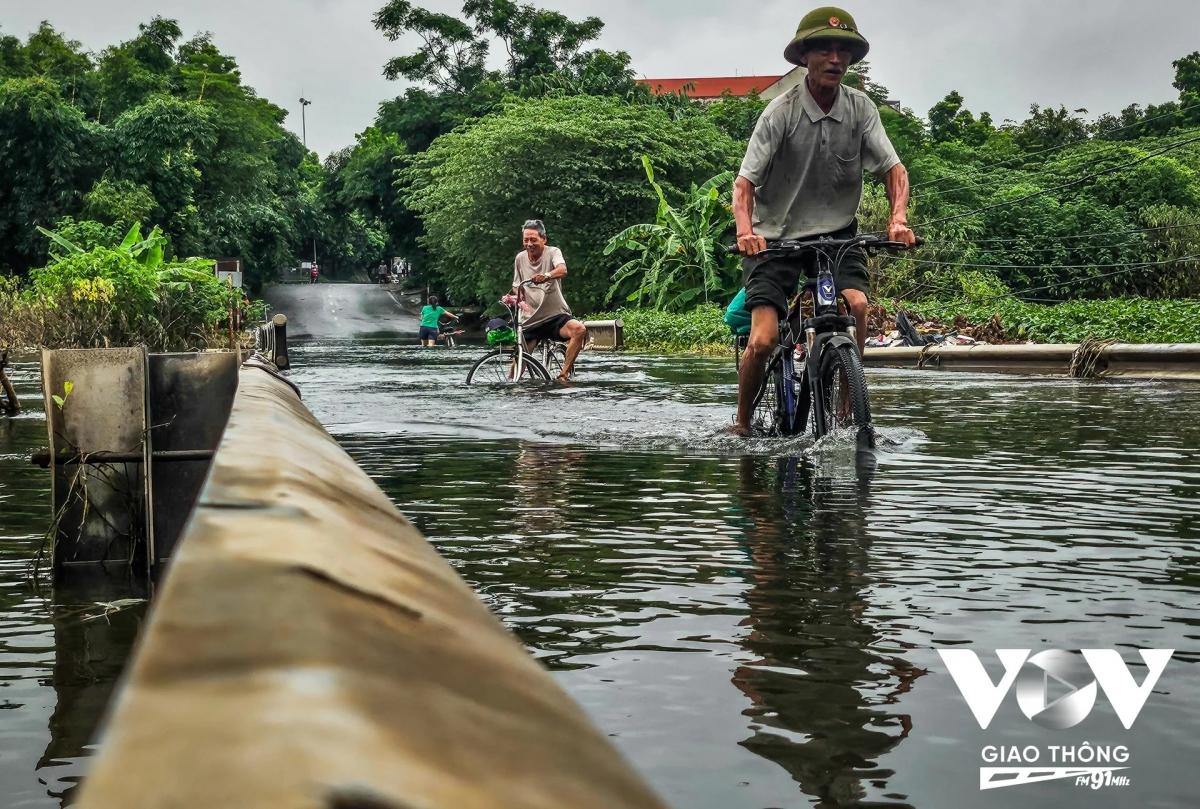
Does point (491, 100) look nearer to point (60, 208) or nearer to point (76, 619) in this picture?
point (60, 208)

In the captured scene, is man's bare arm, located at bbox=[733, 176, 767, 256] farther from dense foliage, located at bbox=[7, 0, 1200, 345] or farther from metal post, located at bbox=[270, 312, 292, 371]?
dense foliage, located at bbox=[7, 0, 1200, 345]

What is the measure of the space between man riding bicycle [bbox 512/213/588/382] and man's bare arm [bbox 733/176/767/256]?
6.75 metres

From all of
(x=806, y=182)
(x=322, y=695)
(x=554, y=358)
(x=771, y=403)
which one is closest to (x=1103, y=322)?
(x=554, y=358)

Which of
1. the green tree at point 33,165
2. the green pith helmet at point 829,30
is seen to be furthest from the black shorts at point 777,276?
the green tree at point 33,165

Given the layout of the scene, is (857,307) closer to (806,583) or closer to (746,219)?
(746,219)

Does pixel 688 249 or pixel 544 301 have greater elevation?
pixel 688 249

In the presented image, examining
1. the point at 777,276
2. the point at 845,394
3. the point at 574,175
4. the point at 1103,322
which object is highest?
the point at 574,175

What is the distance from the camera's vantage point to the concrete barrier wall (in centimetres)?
49

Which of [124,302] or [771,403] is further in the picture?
[124,302]

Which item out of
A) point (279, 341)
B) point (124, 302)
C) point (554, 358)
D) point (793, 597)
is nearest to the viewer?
point (793, 597)

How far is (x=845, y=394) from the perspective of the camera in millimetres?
7004

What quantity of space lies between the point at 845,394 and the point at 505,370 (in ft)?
27.2

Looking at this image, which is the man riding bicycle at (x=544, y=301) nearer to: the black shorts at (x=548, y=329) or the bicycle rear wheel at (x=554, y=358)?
the black shorts at (x=548, y=329)

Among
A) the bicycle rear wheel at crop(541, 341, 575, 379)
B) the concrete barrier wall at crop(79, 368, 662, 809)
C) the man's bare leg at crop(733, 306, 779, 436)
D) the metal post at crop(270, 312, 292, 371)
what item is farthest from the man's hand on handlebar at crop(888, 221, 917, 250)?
the metal post at crop(270, 312, 292, 371)
